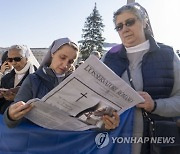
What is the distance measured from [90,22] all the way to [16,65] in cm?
5177

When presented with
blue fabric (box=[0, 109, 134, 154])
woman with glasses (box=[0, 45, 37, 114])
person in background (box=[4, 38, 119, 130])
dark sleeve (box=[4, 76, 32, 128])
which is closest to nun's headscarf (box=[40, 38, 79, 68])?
person in background (box=[4, 38, 119, 130])

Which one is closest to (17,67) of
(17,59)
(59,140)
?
(17,59)

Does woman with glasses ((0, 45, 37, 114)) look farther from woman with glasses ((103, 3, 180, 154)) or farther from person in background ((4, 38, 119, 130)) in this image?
woman with glasses ((103, 3, 180, 154))

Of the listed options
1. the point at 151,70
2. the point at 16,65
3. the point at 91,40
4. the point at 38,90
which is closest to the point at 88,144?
the point at 38,90

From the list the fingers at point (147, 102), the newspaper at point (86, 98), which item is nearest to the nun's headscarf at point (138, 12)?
the fingers at point (147, 102)

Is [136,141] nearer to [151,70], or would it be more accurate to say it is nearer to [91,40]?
[151,70]

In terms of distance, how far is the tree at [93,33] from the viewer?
53000 millimetres

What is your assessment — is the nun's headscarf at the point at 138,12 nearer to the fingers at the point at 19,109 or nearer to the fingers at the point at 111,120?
the fingers at the point at 111,120

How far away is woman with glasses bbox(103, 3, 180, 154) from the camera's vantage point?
2238mm

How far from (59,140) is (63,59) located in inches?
24.7

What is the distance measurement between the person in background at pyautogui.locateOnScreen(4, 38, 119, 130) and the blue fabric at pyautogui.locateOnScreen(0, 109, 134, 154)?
0.15 meters

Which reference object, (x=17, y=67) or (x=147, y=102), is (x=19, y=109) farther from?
(x=17, y=67)

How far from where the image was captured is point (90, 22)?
2152 inches

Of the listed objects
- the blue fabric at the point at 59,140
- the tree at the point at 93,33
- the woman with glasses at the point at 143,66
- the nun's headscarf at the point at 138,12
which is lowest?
the blue fabric at the point at 59,140
